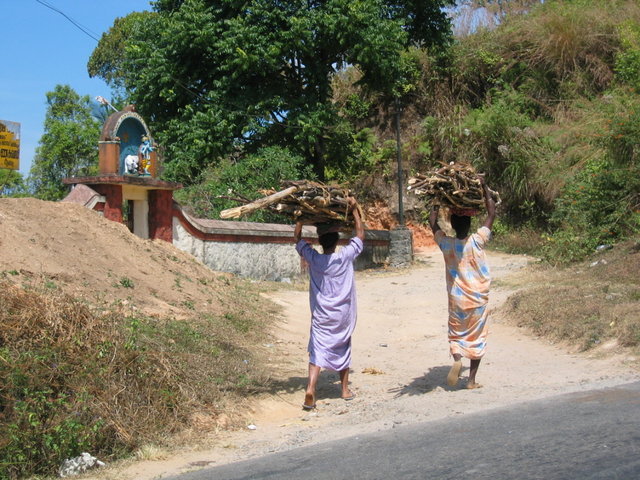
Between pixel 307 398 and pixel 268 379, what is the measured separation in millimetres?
871

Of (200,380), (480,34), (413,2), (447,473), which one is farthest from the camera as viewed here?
(480,34)

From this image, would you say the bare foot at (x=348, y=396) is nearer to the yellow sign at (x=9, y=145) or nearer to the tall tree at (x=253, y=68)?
the yellow sign at (x=9, y=145)

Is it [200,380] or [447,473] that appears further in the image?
[200,380]

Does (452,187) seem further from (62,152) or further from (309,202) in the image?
(62,152)

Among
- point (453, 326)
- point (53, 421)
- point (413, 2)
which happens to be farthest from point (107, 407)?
point (413, 2)

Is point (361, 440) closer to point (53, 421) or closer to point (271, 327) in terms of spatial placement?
point (53, 421)

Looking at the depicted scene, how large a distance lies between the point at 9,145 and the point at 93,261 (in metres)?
1.76

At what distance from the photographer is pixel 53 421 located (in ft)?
16.3

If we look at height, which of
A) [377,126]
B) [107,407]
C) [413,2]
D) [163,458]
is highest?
[413,2]

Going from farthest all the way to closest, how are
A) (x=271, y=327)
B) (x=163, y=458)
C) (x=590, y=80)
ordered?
(x=590, y=80)
(x=271, y=327)
(x=163, y=458)

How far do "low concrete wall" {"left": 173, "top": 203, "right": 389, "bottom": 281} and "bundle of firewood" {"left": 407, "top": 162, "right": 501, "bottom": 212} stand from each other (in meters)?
7.58

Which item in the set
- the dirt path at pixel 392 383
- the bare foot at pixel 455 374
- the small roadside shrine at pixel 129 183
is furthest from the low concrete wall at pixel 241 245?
the bare foot at pixel 455 374

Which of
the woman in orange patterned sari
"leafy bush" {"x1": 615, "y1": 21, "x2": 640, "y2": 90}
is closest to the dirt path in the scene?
the woman in orange patterned sari

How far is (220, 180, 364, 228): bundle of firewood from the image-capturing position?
6420 mm
